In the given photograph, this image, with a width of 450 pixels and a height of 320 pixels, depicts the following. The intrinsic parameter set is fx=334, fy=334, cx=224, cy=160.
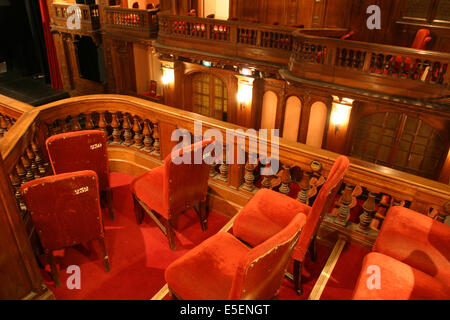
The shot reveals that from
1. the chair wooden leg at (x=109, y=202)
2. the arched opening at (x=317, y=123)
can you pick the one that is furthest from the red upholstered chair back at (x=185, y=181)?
the arched opening at (x=317, y=123)

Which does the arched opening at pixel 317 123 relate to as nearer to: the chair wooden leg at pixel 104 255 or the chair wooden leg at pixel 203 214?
the chair wooden leg at pixel 203 214

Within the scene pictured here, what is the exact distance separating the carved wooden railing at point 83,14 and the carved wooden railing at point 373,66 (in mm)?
8306

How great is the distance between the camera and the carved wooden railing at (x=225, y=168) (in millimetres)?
2424

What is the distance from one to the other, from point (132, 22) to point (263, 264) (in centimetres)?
1168

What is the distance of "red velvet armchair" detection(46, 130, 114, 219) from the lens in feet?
9.50

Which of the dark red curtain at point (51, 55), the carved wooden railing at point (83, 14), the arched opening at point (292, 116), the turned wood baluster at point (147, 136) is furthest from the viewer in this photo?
the carved wooden railing at point (83, 14)

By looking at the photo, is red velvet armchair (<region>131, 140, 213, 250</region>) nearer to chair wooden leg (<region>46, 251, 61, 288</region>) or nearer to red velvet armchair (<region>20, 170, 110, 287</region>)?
red velvet armchair (<region>20, 170, 110, 287</region>)

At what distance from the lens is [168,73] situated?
10664 millimetres

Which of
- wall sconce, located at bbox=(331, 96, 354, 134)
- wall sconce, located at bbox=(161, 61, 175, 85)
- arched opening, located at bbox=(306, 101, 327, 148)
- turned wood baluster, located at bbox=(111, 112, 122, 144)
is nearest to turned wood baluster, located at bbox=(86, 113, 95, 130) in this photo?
turned wood baluster, located at bbox=(111, 112, 122, 144)

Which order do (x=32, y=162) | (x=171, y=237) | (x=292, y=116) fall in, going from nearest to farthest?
(x=171, y=237) → (x=32, y=162) → (x=292, y=116)

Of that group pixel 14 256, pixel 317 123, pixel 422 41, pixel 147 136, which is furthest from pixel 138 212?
pixel 422 41

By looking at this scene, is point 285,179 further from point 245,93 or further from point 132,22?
point 132,22

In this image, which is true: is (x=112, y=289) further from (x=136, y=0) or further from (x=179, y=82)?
(x=136, y=0)

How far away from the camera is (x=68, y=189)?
2295 mm
